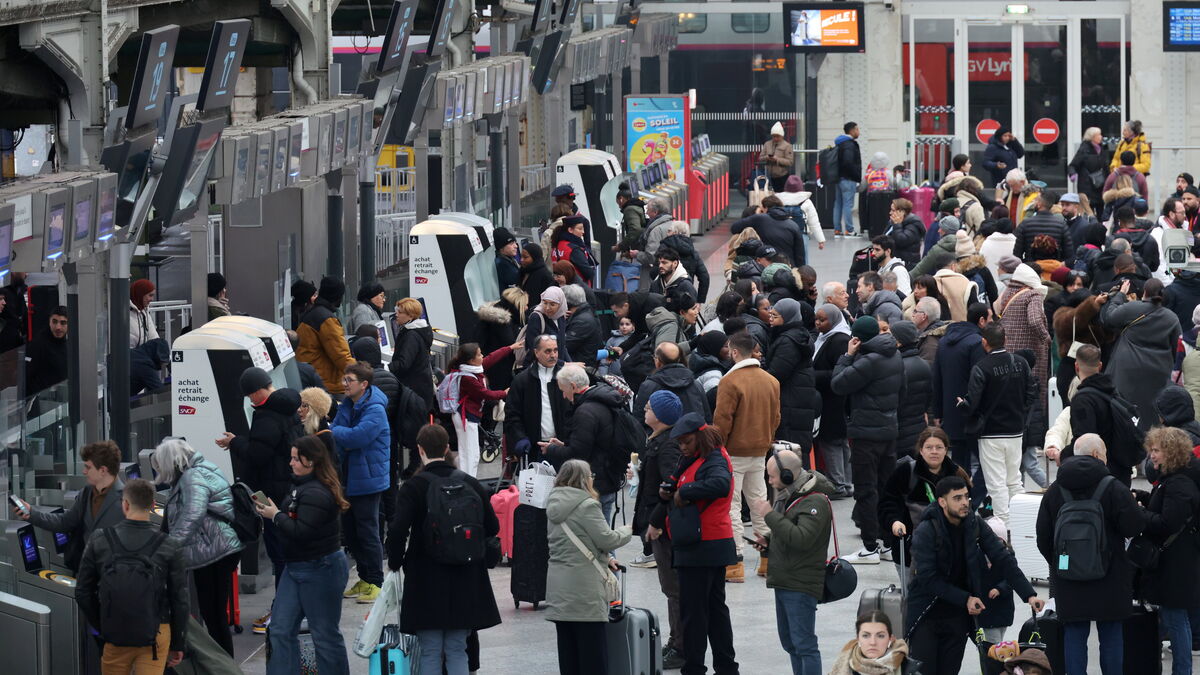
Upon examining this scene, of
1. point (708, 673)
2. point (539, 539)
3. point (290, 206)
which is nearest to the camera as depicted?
point (708, 673)

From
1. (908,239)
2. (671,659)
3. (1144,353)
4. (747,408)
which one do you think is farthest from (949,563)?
(908,239)

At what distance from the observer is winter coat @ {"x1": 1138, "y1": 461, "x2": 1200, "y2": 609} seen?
8.74m

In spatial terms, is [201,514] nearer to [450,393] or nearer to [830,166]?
[450,393]

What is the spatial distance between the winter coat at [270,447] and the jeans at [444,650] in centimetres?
145

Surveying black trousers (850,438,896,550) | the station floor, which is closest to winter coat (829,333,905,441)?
black trousers (850,438,896,550)

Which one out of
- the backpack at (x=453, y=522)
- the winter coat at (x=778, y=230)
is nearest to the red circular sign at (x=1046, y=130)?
the winter coat at (x=778, y=230)

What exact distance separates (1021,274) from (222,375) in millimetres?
6005

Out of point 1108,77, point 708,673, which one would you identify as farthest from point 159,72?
point 1108,77

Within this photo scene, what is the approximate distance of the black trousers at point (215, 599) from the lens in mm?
9219

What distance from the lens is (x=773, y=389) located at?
10875mm

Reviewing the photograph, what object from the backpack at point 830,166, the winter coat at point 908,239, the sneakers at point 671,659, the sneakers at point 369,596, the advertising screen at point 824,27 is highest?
the advertising screen at point 824,27

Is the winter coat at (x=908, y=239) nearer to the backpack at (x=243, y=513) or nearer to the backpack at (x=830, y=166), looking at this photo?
the backpack at (x=830, y=166)

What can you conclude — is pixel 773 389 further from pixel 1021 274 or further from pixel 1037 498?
pixel 1021 274

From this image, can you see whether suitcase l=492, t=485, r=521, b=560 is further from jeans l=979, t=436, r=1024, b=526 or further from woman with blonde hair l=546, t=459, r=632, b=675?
jeans l=979, t=436, r=1024, b=526
